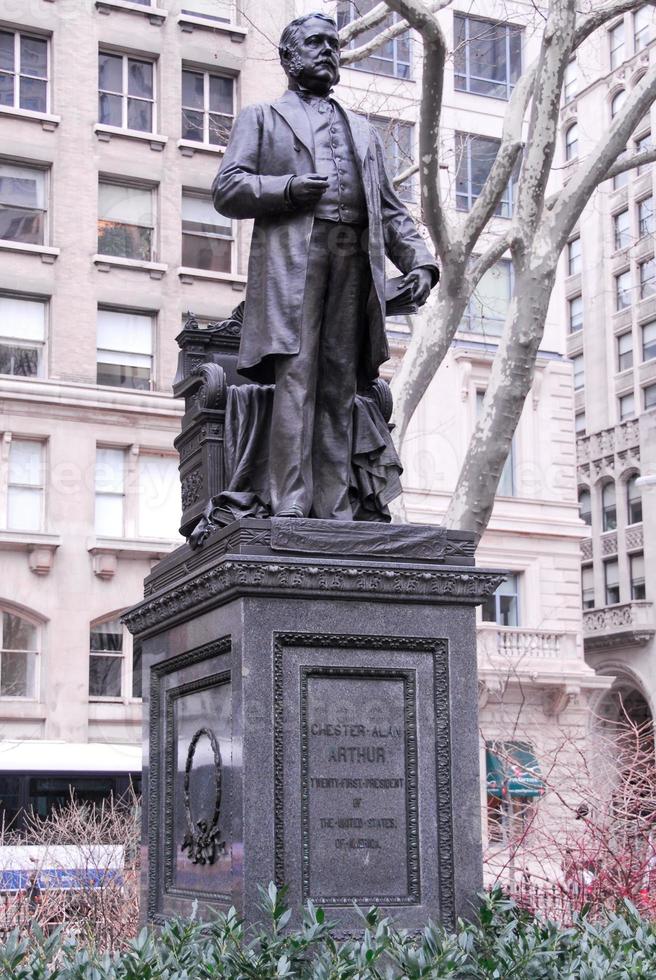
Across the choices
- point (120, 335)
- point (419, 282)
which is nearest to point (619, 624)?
point (120, 335)

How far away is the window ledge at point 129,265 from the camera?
36969 mm

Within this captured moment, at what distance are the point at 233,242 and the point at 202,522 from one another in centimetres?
3160

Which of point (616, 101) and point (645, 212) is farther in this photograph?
point (616, 101)

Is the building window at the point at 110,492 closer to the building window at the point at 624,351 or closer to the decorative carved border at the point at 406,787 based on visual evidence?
the building window at the point at 624,351

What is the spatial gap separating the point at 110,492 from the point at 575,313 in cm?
2919

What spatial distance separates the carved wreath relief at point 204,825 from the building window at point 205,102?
32.4m

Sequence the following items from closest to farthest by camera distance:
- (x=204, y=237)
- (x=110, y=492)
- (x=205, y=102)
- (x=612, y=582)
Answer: (x=110, y=492), (x=204, y=237), (x=205, y=102), (x=612, y=582)

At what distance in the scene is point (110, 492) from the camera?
3634 centimetres

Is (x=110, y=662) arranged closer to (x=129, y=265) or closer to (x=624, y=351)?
(x=129, y=265)

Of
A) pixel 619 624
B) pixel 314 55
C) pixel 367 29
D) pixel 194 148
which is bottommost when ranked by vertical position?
pixel 314 55

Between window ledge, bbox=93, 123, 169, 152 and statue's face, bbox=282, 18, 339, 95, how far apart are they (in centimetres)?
2998

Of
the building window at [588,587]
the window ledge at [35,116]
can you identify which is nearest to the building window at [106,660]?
the window ledge at [35,116]

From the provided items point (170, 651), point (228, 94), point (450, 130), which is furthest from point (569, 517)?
point (170, 651)

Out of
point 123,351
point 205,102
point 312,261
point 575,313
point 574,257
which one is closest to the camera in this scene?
point 312,261
